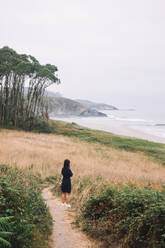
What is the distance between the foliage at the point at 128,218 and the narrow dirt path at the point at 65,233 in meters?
0.32

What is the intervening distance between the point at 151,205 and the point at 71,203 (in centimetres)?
424

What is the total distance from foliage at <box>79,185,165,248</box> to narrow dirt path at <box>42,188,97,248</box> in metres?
0.32

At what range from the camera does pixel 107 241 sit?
5.46 metres

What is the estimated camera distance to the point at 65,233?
19.9 ft

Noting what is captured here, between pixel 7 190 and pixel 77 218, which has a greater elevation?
pixel 7 190

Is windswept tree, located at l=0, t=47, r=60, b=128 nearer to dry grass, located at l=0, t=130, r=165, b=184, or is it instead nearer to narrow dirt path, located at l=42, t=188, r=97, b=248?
dry grass, located at l=0, t=130, r=165, b=184

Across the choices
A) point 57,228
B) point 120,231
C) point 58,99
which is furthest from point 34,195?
point 58,99

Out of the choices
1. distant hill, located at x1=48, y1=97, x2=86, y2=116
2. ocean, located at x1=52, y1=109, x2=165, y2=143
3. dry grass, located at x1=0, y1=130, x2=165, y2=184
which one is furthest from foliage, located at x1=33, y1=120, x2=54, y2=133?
distant hill, located at x1=48, y1=97, x2=86, y2=116

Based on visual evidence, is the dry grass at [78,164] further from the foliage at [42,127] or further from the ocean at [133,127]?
the ocean at [133,127]

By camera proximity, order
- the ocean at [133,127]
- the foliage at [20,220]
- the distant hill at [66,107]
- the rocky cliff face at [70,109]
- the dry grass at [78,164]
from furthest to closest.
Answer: the distant hill at [66,107]
the rocky cliff face at [70,109]
the ocean at [133,127]
the dry grass at [78,164]
the foliage at [20,220]

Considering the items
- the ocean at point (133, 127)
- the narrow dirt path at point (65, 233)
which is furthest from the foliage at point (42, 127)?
the narrow dirt path at point (65, 233)

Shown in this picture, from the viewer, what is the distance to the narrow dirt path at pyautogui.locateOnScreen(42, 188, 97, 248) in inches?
213

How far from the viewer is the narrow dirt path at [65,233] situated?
541cm

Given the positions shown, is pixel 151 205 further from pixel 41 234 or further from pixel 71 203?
pixel 71 203
